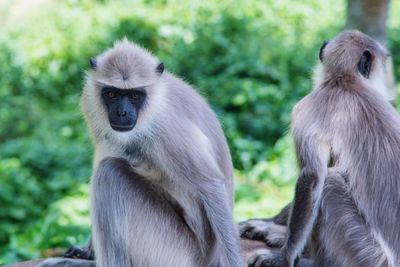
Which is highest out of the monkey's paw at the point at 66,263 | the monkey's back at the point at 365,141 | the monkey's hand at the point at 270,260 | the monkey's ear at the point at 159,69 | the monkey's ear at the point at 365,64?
the monkey's ear at the point at 365,64

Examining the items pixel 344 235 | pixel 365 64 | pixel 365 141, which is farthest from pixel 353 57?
pixel 344 235

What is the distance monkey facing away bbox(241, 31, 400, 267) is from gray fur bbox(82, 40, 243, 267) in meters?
0.42

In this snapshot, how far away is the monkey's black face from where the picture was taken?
453 centimetres

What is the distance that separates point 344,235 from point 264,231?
1.01 meters

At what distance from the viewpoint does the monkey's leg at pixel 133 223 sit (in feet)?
14.1

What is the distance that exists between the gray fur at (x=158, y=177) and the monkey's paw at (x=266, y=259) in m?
0.36

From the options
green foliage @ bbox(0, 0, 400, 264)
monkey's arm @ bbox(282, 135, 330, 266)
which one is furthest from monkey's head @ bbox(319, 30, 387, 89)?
green foliage @ bbox(0, 0, 400, 264)

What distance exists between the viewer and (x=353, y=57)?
4.87 metres

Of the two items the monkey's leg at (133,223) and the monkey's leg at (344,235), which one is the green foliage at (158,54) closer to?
the monkey's leg at (133,223)

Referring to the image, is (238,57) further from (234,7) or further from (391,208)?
(391,208)

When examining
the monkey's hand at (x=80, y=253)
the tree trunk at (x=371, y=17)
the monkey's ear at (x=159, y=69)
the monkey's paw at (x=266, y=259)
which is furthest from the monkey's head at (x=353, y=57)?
the tree trunk at (x=371, y=17)

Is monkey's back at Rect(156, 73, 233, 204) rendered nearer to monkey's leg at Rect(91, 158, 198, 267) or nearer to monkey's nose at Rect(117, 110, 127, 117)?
monkey's nose at Rect(117, 110, 127, 117)

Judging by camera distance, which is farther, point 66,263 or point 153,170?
point 66,263

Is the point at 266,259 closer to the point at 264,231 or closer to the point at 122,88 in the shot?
the point at 264,231
